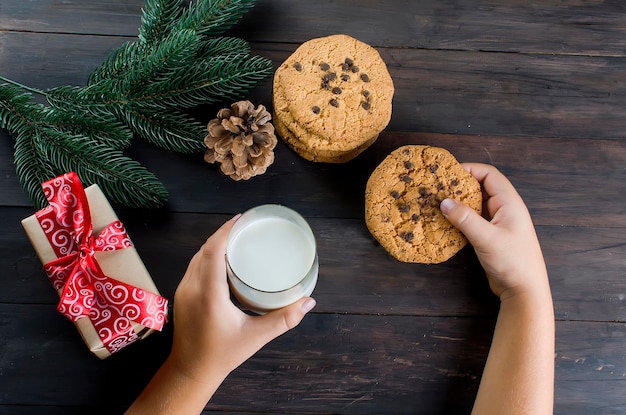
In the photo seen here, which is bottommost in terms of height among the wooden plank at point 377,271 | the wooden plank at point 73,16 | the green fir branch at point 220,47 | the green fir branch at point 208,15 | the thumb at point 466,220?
the wooden plank at point 377,271

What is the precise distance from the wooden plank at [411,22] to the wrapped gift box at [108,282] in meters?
0.47

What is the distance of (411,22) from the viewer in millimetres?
1281

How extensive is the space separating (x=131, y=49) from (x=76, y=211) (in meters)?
0.35

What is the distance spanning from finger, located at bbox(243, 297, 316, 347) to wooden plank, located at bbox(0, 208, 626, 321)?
0.24 metres

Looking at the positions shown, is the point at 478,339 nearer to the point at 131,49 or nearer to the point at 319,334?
the point at 319,334

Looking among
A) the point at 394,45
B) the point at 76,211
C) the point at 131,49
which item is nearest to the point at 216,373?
the point at 76,211

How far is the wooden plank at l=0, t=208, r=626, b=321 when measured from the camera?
1.21m

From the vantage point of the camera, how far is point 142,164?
4.06 feet

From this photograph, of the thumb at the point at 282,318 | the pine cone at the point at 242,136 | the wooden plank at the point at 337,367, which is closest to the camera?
the thumb at the point at 282,318

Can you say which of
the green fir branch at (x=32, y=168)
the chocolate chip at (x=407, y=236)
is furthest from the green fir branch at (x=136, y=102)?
the chocolate chip at (x=407, y=236)

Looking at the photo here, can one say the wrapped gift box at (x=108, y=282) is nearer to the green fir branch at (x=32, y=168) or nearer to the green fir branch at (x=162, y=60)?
the green fir branch at (x=32, y=168)

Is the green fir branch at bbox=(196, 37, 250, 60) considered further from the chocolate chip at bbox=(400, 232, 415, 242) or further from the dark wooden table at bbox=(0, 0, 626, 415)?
the chocolate chip at bbox=(400, 232, 415, 242)

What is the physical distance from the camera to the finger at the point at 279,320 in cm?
97

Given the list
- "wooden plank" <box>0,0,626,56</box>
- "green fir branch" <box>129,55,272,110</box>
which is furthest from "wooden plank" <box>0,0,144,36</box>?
"green fir branch" <box>129,55,272,110</box>
